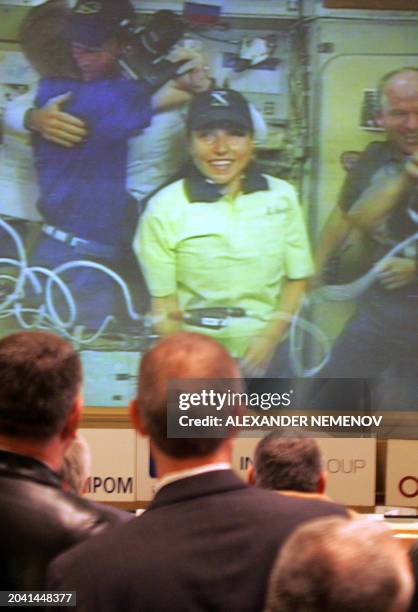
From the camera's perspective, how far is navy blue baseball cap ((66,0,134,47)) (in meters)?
6.73

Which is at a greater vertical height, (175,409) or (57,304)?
(175,409)

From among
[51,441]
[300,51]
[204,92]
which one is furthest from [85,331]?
[51,441]

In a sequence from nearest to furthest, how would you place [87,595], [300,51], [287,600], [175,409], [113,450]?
[287,600] < [87,595] < [175,409] < [113,450] < [300,51]

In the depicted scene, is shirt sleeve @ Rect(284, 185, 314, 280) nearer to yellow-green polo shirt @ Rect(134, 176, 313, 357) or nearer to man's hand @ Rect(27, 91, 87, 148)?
yellow-green polo shirt @ Rect(134, 176, 313, 357)

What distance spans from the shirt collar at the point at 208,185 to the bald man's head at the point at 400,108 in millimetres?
878

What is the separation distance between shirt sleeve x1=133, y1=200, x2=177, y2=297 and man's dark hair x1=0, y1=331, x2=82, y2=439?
5.02 metres

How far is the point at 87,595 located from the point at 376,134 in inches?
222

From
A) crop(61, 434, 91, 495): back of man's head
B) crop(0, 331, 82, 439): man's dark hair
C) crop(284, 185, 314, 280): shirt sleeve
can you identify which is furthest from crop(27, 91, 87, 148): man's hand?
crop(0, 331, 82, 439): man's dark hair

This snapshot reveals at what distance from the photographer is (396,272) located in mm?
6848

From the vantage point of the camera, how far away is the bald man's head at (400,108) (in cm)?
682

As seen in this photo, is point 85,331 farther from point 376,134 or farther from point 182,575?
point 182,575

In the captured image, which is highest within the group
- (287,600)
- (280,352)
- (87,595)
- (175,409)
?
(175,409)

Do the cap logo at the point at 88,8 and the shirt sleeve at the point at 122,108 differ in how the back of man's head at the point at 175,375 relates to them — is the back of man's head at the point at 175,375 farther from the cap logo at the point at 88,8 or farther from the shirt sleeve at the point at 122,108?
the cap logo at the point at 88,8

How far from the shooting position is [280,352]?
6770 mm
